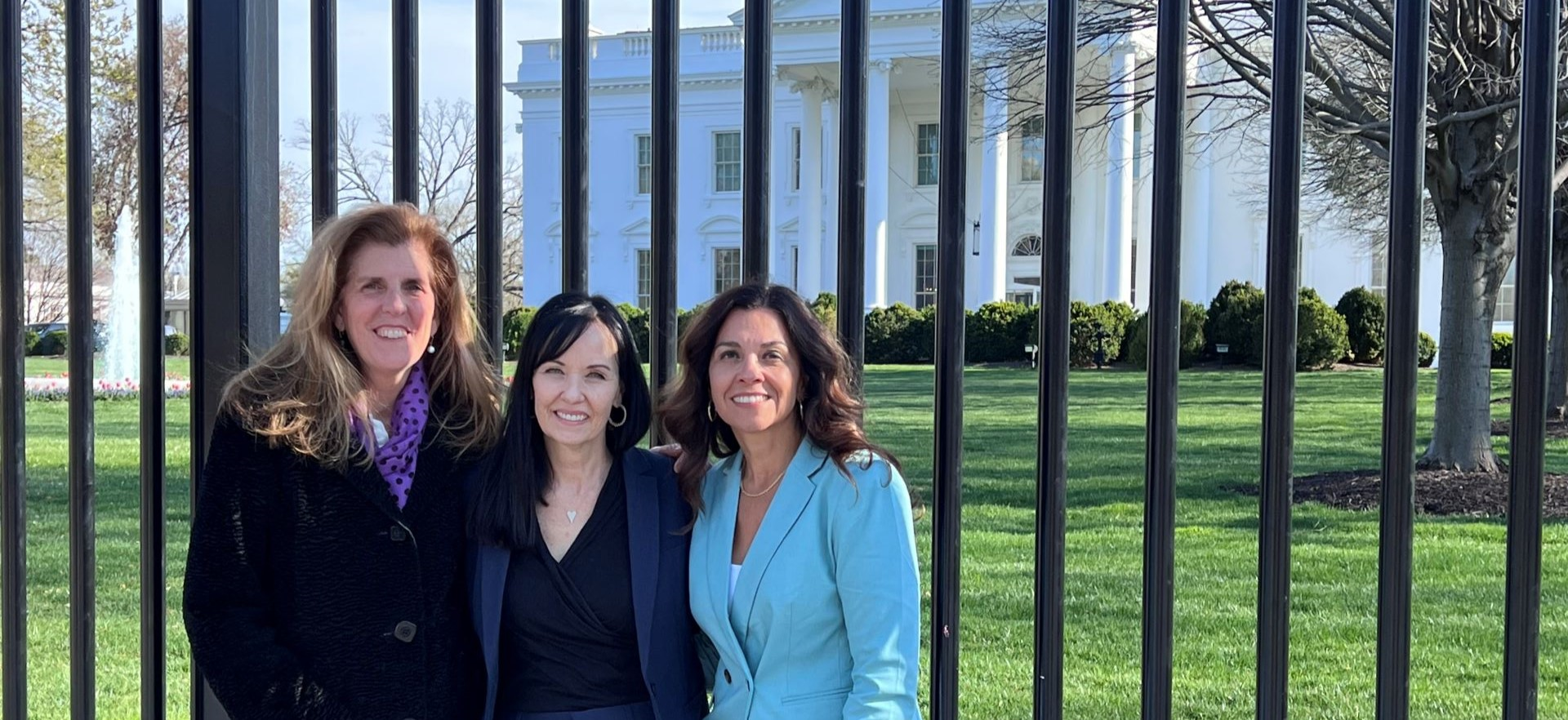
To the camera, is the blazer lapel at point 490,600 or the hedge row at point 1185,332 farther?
the hedge row at point 1185,332

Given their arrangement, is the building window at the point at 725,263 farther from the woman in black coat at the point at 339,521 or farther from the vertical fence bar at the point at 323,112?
the woman in black coat at the point at 339,521

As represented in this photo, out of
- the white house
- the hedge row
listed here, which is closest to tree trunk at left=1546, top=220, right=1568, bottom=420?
the hedge row

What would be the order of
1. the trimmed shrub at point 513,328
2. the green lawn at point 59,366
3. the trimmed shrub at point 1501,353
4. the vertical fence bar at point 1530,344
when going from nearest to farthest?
the vertical fence bar at point 1530,344
the trimmed shrub at point 513,328
the green lawn at point 59,366
the trimmed shrub at point 1501,353

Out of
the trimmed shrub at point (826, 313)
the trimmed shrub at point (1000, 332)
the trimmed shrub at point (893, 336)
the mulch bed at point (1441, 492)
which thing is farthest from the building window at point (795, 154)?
the trimmed shrub at point (826, 313)

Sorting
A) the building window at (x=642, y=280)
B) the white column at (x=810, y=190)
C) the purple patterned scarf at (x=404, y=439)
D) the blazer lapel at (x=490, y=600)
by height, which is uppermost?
the white column at (x=810, y=190)

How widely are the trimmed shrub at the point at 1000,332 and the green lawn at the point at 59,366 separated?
13172mm

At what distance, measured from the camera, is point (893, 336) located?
23500 millimetres

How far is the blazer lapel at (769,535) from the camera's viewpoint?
2.28m

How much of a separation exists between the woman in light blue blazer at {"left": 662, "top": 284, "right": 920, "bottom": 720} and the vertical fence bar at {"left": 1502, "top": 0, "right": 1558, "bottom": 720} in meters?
1.05

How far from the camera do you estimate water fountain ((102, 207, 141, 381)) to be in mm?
12564

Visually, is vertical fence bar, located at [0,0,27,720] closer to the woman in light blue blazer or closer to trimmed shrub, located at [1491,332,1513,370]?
the woman in light blue blazer

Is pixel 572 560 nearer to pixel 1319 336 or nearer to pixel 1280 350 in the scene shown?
pixel 1280 350

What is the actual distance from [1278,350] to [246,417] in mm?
1807

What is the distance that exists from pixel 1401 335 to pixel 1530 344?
0.24m
